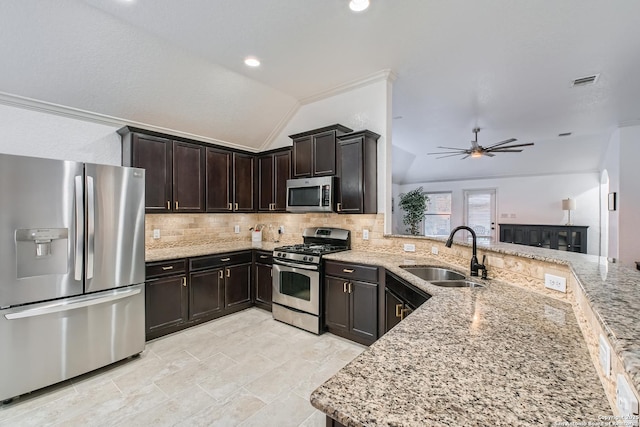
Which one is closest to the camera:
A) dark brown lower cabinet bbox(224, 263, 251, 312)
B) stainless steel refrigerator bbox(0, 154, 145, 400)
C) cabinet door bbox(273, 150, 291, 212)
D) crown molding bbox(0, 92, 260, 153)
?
stainless steel refrigerator bbox(0, 154, 145, 400)

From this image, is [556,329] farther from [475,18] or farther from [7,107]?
[7,107]

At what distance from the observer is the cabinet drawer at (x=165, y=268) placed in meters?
3.12

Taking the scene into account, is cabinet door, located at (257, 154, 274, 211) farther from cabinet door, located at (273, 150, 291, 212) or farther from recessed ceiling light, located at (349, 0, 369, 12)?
recessed ceiling light, located at (349, 0, 369, 12)

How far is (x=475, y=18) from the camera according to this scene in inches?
92.6

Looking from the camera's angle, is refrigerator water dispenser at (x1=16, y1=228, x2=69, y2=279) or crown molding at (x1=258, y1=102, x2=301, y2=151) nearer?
refrigerator water dispenser at (x1=16, y1=228, x2=69, y2=279)

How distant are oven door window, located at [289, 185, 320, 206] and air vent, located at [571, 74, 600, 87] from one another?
3.42m

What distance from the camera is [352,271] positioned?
311cm

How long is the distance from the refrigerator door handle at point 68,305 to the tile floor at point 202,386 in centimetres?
66

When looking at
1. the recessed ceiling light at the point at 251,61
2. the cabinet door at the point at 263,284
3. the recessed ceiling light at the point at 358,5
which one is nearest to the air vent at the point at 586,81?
the recessed ceiling light at the point at 358,5

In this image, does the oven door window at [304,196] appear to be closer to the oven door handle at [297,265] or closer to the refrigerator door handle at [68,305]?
the oven door handle at [297,265]

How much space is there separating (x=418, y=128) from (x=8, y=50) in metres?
5.66

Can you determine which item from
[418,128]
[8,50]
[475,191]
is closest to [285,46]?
[8,50]

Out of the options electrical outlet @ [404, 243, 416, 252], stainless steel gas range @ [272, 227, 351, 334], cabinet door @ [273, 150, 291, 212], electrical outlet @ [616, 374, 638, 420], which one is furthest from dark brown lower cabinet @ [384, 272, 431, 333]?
cabinet door @ [273, 150, 291, 212]

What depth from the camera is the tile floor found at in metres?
2.00
